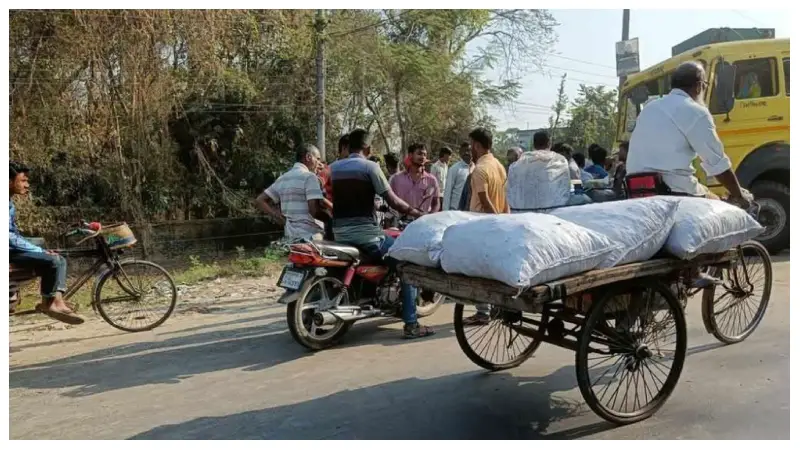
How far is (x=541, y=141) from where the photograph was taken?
5.53 meters

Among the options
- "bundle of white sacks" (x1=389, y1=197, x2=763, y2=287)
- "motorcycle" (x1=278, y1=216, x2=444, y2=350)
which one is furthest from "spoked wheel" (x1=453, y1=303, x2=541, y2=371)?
"motorcycle" (x1=278, y1=216, x2=444, y2=350)

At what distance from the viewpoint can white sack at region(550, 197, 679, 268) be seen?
2.98 m

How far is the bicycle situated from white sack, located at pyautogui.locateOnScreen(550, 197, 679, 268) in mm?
3989

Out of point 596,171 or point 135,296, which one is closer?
point 135,296

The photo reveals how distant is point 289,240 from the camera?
17.6 ft

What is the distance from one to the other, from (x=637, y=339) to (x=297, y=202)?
3040 millimetres

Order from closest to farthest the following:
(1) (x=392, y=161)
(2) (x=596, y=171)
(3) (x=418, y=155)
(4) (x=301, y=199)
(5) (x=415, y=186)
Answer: (4) (x=301, y=199) → (3) (x=418, y=155) → (5) (x=415, y=186) → (2) (x=596, y=171) → (1) (x=392, y=161)

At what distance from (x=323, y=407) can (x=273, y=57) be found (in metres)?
10.6

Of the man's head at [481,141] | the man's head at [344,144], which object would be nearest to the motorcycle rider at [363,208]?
the man's head at [344,144]

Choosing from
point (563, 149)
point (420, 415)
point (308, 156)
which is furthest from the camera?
point (563, 149)

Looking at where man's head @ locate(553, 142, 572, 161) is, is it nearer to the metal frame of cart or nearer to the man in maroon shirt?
the man in maroon shirt

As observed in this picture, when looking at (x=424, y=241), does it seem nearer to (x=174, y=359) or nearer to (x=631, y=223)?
(x=631, y=223)

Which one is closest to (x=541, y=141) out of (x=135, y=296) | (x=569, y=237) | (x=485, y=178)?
(x=485, y=178)
